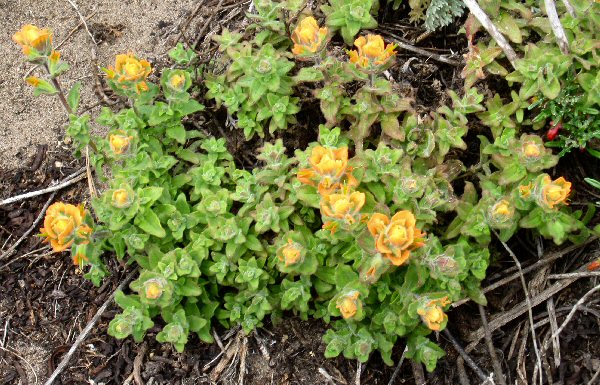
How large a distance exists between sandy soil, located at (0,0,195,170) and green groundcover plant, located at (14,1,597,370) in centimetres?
80

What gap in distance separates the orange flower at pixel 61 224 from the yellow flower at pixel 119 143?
41cm

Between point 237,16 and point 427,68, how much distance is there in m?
1.46

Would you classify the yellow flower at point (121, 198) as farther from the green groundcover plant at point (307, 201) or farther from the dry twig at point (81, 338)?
the dry twig at point (81, 338)

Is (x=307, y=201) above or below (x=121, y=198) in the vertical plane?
below

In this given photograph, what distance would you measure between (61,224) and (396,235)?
1673 mm

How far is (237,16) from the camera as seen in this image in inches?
189

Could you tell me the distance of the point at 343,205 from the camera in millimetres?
2969

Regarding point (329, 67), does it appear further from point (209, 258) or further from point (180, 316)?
point (180, 316)

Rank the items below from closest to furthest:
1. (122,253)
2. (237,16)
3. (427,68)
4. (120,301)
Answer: (120,301) < (122,253) < (427,68) < (237,16)

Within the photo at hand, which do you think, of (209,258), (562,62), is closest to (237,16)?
(209,258)

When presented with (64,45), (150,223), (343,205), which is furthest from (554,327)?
(64,45)

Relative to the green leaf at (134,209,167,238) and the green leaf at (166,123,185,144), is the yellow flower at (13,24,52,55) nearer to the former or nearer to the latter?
the green leaf at (166,123,185,144)

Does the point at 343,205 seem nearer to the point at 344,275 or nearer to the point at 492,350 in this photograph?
the point at 344,275

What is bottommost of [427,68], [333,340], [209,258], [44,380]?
[44,380]
